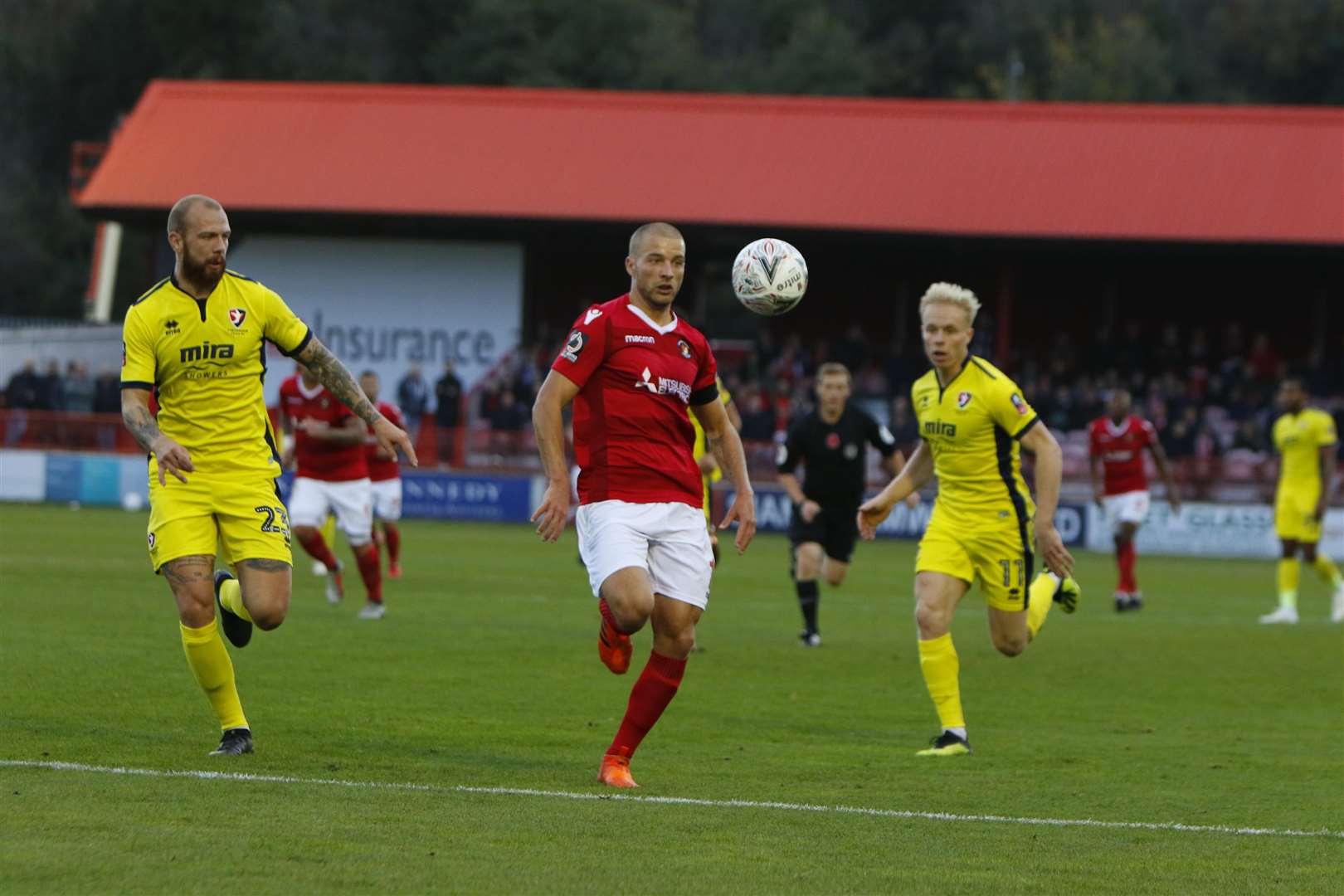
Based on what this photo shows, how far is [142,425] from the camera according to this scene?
7934 millimetres

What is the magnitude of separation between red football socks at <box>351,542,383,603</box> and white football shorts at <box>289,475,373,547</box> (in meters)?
0.14

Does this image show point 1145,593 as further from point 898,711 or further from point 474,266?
point 474,266

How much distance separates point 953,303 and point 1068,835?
329 centimetres

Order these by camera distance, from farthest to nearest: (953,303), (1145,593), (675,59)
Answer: (675,59) < (1145,593) < (953,303)

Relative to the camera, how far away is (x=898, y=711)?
11.5 meters

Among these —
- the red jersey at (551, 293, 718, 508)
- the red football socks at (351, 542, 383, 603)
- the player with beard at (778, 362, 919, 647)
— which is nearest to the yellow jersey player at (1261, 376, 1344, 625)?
the player with beard at (778, 362, 919, 647)

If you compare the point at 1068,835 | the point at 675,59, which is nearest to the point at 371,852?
the point at 1068,835

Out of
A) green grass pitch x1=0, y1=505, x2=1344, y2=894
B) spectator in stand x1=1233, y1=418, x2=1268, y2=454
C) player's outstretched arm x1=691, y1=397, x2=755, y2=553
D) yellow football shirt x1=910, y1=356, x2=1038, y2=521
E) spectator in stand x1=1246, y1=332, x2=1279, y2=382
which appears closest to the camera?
green grass pitch x1=0, y1=505, x2=1344, y2=894

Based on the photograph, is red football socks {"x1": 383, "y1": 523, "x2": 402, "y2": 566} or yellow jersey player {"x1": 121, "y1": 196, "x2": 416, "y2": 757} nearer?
yellow jersey player {"x1": 121, "y1": 196, "x2": 416, "y2": 757}

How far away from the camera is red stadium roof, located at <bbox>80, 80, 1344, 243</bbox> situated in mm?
37188

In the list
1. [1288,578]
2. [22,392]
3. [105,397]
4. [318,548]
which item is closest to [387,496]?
[318,548]

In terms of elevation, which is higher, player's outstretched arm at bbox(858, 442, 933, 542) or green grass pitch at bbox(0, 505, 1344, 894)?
player's outstretched arm at bbox(858, 442, 933, 542)

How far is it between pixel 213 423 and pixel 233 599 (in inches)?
31.6

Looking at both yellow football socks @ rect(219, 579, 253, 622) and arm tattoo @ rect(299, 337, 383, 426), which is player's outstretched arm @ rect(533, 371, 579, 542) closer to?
arm tattoo @ rect(299, 337, 383, 426)
